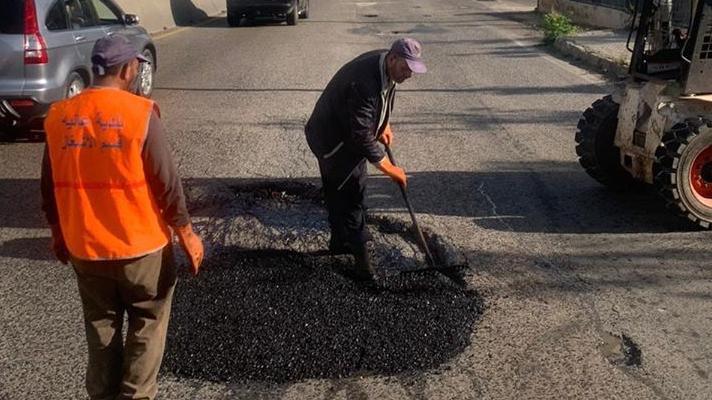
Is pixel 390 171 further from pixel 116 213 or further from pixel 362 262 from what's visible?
pixel 116 213

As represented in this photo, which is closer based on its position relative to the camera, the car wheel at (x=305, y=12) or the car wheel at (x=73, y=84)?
the car wheel at (x=73, y=84)

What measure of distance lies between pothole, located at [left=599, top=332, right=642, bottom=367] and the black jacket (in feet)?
5.64

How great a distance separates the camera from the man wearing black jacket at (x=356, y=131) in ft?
15.6

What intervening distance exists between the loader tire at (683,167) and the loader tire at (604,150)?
791 millimetres

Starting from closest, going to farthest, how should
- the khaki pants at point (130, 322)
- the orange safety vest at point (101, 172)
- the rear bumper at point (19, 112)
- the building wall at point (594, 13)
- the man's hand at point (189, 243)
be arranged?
1. the orange safety vest at point (101, 172)
2. the khaki pants at point (130, 322)
3. the man's hand at point (189, 243)
4. the rear bumper at point (19, 112)
5. the building wall at point (594, 13)

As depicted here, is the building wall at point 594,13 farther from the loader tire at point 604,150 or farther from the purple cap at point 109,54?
the purple cap at point 109,54

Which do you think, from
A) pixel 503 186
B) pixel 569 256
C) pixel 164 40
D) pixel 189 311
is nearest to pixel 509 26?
pixel 164 40

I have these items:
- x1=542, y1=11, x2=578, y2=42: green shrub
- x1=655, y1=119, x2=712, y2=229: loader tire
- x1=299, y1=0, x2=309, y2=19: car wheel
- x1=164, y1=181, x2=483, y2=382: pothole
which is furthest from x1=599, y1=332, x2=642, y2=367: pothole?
x1=299, y1=0, x2=309, y2=19: car wheel

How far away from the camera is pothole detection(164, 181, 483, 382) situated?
163 inches

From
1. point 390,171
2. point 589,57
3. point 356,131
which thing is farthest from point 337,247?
point 589,57

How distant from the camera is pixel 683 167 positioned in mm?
6059

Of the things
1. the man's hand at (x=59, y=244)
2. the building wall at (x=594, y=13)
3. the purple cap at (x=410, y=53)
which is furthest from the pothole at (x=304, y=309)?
the building wall at (x=594, y=13)

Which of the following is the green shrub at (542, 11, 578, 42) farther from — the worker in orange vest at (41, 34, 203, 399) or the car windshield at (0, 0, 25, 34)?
the worker in orange vest at (41, 34, 203, 399)

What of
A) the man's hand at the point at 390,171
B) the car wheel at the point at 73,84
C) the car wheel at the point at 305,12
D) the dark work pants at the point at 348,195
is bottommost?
the car wheel at the point at 305,12
